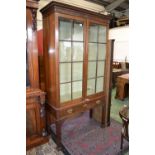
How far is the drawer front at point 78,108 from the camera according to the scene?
2.13 meters

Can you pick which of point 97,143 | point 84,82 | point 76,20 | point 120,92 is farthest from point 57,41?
point 120,92

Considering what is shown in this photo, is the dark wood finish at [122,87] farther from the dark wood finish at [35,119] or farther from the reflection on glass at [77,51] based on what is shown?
the dark wood finish at [35,119]

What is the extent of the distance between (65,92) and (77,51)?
0.68 m

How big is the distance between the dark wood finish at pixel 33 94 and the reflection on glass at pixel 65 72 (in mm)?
360

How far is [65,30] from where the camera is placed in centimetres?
207

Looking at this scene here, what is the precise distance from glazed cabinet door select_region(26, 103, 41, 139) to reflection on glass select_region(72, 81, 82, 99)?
0.61 meters

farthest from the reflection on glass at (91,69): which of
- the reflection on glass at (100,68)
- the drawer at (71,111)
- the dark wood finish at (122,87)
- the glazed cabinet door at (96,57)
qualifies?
the dark wood finish at (122,87)

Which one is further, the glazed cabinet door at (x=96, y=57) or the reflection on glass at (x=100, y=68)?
the reflection on glass at (x=100, y=68)

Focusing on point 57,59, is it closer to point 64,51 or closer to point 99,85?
point 64,51
